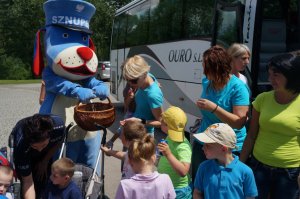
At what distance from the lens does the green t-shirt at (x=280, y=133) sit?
3.04 m

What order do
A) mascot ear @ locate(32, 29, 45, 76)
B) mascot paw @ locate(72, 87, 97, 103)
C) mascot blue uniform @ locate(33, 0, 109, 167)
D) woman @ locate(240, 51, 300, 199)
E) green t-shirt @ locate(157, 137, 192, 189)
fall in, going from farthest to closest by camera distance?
mascot ear @ locate(32, 29, 45, 76) → mascot blue uniform @ locate(33, 0, 109, 167) → mascot paw @ locate(72, 87, 97, 103) → green t-shirt @ locate(157, 137, 192, 189) → woman @ locate(240, 51, 300, 199)

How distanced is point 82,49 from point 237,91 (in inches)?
77.1

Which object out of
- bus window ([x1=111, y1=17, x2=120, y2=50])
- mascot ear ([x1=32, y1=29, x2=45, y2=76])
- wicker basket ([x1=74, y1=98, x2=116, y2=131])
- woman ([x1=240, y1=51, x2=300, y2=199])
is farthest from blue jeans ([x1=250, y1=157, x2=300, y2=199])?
bus window ([x1=111, y1=17, x2=120, y2=50])

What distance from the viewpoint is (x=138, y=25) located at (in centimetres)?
1164

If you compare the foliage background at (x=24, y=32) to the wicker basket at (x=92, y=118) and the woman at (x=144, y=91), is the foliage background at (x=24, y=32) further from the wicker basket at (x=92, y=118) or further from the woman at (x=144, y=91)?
the wicker basket at (x=92, y=118)

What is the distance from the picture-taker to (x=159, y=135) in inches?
357

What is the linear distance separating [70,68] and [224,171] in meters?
2.29

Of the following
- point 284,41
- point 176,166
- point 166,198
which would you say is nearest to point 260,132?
point 176,166

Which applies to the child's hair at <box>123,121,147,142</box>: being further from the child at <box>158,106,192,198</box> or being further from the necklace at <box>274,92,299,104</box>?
the necklace at <box>274,92,299,104</box>

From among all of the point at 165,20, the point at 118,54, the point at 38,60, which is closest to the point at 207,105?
the point at 38,60

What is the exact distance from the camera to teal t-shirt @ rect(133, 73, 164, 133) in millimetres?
3930

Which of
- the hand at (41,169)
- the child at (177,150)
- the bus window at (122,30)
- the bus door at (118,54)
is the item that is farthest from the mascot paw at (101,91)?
the bus window at (122,30)

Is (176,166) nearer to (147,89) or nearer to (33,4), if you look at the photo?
(147,89)

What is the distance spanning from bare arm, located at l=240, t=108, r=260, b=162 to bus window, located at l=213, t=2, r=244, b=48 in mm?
3054
